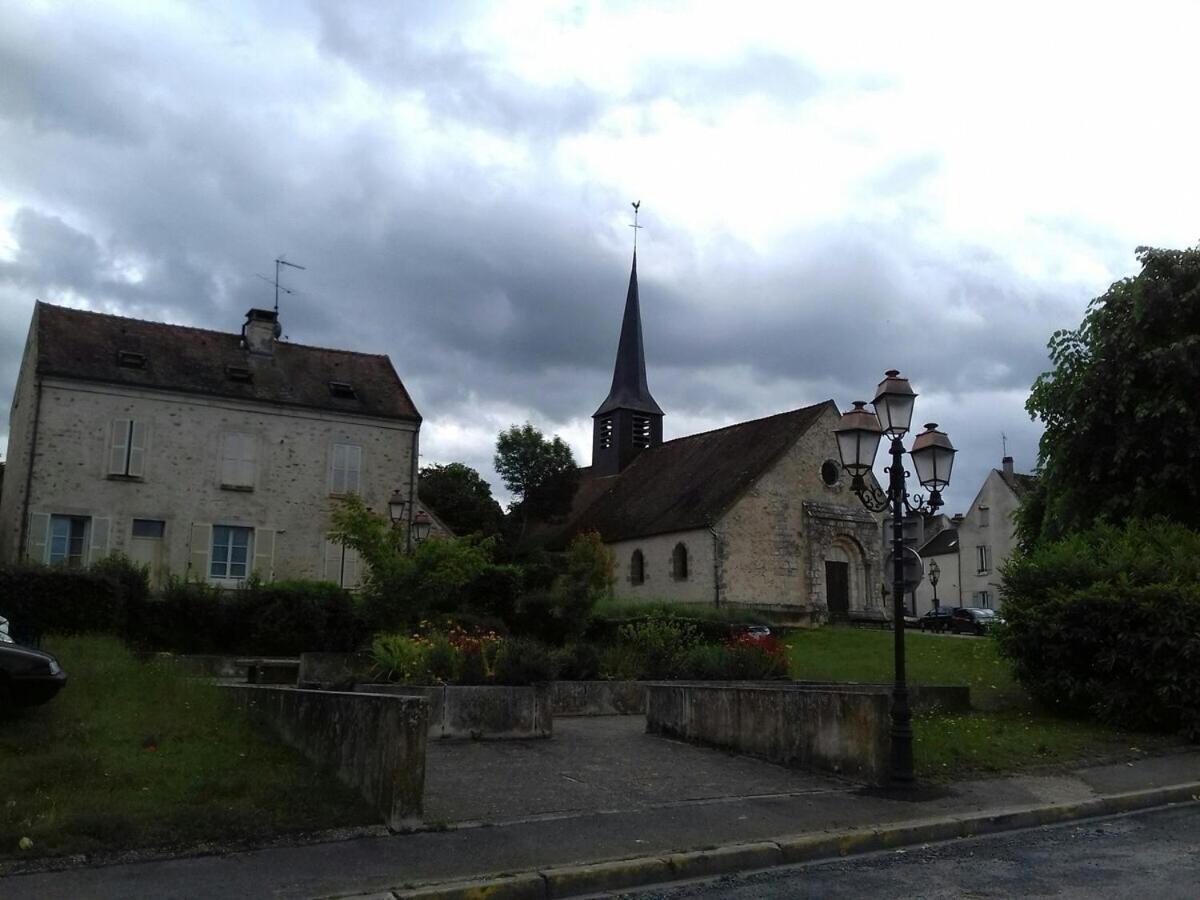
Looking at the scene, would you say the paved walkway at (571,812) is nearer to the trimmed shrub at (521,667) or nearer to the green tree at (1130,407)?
the trimmed shrub at (521,667)

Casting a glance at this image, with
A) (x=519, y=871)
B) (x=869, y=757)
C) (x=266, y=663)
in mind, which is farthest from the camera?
(x=266, y=663)

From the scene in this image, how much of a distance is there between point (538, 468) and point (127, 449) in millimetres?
21221

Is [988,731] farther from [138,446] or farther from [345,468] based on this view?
[138,446]

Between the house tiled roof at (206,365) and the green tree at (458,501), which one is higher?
the house tiled roof at (206,365)

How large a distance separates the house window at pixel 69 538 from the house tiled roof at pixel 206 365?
3929 mm

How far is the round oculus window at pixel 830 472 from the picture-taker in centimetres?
3903

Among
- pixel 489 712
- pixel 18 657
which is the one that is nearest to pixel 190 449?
pixel 489 712

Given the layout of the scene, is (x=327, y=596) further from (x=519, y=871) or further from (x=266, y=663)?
(x=519, y=871)

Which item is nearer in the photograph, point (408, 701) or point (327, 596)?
point (408, 701)

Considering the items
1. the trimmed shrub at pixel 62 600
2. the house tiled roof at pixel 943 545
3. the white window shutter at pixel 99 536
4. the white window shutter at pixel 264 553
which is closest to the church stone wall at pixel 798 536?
the white window shutter at pixel 264 553

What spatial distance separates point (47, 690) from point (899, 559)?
8.16 meters

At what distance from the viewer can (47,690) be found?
369 inches

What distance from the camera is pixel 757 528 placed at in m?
36.9

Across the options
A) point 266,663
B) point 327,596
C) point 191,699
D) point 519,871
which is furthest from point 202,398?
point 519,871
